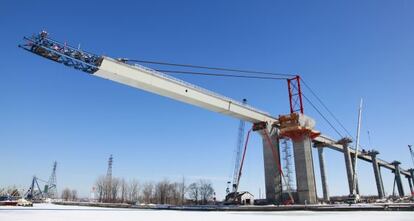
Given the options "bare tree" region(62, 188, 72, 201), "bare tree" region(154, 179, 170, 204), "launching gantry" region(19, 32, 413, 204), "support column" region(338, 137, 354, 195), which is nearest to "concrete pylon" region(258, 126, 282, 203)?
"launching gantry" region(19, 32, 413, 204)

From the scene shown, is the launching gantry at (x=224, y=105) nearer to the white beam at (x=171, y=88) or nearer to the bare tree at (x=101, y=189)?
the white beam at (x=171, y=88)

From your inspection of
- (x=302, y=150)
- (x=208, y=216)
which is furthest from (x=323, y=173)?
(x=208, y=216)

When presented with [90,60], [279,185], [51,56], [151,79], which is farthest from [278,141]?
[51,56]

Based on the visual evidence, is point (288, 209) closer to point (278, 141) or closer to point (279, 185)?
point (279, 185)

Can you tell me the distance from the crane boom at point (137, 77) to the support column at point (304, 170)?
10.4m

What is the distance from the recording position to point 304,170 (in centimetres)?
4653

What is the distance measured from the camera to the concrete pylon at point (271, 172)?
46219mm

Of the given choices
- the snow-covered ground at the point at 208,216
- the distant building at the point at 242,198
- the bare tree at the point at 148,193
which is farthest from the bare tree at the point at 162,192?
the snow-covered ground at the point at 208,216

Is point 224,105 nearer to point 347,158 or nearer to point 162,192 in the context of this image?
point 347,158

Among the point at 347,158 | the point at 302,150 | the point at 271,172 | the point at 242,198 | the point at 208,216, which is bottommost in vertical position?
the point at 208,216

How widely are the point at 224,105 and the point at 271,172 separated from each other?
12.5 meters

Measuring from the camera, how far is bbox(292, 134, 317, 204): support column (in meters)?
45.3

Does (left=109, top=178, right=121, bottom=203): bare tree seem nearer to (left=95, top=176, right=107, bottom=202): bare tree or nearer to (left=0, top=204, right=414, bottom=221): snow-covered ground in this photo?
(left=95, top=176, right=107, bottom=202): bare tree

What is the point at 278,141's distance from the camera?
163 feet
